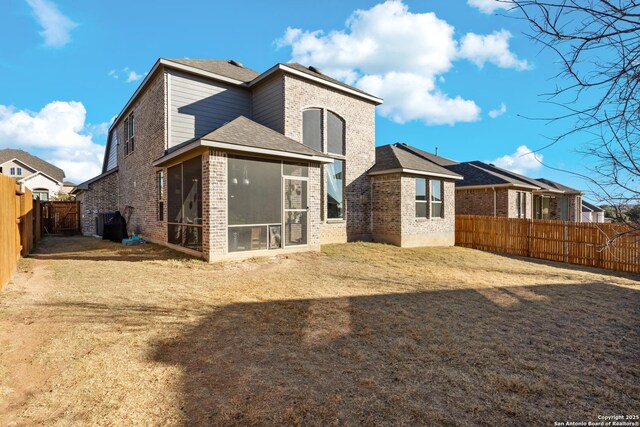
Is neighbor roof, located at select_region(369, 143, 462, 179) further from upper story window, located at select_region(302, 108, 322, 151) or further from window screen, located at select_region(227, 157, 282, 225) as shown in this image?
window screen, located at select_region(227, 157, 282, 225)

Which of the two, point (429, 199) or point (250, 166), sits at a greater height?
point (250, 166)

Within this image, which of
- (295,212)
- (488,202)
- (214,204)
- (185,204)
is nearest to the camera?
(214,204)

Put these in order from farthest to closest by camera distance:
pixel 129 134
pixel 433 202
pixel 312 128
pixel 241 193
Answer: pixel 129 134 → pixel 433 202 → pixel 312 128 → pixel 241 193

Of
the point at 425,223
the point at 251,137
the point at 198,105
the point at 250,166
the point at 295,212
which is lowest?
the point at 425,223

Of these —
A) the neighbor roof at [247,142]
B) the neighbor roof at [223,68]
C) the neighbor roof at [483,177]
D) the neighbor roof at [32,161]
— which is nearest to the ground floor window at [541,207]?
the neighbor roof at [483,177]

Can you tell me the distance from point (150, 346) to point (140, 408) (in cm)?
124

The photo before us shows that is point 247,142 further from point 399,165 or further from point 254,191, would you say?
point 399,165

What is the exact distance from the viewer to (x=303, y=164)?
35.0 feet

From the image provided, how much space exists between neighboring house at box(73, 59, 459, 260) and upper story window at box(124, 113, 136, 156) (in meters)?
0.05

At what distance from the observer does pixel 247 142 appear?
930 centimetres

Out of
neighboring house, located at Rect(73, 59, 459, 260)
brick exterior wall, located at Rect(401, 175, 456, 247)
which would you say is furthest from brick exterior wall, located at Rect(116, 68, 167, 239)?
brick exterior wall, located at Rect(401, 175, 456, 247)

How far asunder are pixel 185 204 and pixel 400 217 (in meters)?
8.35

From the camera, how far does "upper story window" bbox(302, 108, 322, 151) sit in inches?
511

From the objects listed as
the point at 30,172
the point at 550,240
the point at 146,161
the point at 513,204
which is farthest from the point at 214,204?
the point at 30,172
